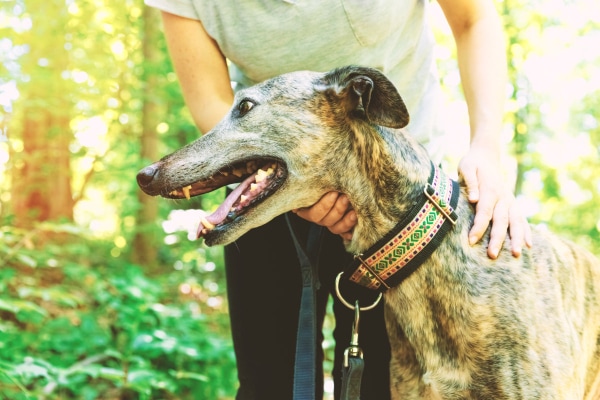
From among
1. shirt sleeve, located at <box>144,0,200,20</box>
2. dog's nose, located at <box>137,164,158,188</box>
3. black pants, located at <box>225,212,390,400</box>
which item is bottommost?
black pants, located at <box>225,212,390,400</box>

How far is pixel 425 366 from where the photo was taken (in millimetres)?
2104

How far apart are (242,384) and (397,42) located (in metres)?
1.55

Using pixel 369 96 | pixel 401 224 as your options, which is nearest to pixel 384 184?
pixel 401 224

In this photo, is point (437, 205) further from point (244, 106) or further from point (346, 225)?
point (244, 106)

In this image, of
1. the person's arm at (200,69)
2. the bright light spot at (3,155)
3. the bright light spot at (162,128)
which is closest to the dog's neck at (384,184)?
the person's arm at (200,69)

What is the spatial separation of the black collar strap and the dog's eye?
666 mm

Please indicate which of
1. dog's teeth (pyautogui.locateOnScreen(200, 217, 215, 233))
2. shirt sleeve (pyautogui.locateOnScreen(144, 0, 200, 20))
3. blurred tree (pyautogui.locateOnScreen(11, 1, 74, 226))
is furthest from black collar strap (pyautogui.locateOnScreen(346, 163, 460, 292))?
blurred tree (pyautogui.locateOnScreen(11, 1, 74, 226))

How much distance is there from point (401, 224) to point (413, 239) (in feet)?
0.21

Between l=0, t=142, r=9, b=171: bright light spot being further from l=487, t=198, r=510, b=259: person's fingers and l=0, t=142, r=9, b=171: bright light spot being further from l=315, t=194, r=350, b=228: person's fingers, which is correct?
l=487, t=198, r=510, b=259: person's fingers

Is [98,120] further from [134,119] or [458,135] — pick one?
[458,135]

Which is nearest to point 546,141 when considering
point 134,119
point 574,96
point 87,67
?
point 574,96

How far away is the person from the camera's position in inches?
87.0

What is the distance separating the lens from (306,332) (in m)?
2.24

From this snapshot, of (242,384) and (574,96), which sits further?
(574,96)
